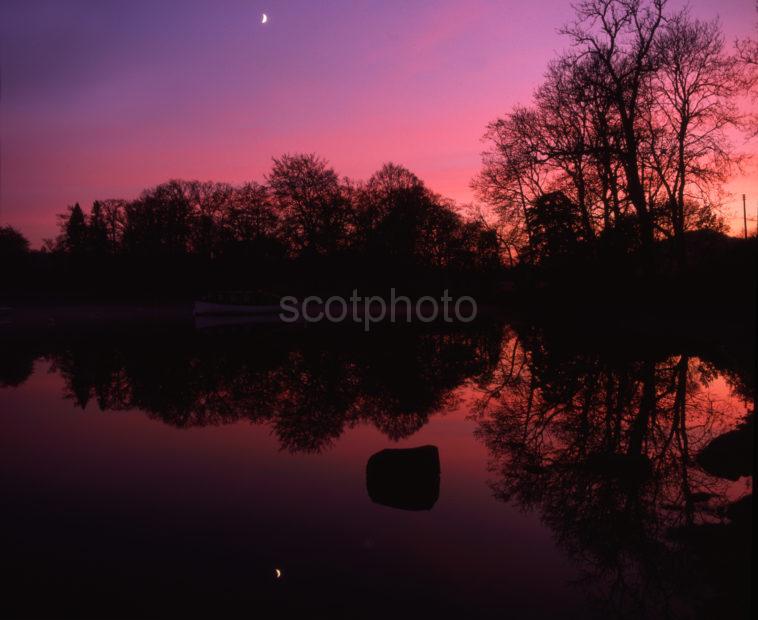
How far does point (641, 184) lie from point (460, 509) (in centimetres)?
2771

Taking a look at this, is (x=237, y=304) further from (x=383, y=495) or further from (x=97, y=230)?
(x=97, y=230)

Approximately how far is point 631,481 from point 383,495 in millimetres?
3642

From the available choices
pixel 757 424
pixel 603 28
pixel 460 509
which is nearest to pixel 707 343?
pixel 603 28

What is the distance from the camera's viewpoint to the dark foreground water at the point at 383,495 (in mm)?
5801

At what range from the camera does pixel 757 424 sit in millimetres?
4836

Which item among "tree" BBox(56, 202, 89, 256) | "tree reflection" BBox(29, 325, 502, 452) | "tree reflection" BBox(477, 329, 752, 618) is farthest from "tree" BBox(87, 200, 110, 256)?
"tree reflection" BBox(477, 329, 752, 618)

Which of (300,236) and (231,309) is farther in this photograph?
(300,236)

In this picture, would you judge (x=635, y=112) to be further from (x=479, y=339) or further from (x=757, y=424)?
(x=757, y=424)

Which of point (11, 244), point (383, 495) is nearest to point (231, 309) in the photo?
point (383, 495)

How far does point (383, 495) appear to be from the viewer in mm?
8523

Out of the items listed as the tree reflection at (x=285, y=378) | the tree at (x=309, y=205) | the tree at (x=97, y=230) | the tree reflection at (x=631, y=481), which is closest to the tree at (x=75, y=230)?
the tree at (x=97, y=230)

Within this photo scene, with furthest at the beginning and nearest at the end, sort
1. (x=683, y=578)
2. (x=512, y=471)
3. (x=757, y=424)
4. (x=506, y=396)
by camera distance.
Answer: (x=506, y=396)
(x=512, y=471)
(x=683, y=578)
(x=757, y=424)

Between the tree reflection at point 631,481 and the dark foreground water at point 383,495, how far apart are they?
0.13 feet

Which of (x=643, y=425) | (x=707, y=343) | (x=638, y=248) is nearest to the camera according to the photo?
(x=643, y=425)
